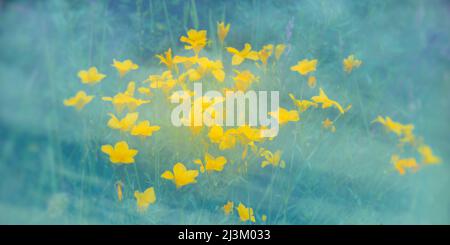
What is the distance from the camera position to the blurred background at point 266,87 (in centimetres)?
152

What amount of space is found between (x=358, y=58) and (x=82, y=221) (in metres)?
1.12

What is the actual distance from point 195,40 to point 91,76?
36 cm

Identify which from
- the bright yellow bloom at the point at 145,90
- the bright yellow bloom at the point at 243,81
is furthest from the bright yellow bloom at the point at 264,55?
the bright yellow bloom at the point at 145,90

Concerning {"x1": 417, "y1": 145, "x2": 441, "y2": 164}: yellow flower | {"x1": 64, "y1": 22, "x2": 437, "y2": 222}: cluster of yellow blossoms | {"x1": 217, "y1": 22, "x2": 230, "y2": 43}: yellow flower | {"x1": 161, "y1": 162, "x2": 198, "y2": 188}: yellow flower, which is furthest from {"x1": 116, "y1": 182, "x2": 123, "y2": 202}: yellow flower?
{"x1": 417, "y1": 145, "x2": 441, "y2": 164}: yellow flower

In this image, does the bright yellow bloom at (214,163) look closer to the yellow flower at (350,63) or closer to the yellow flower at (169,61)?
the yellow flower at (169,61)

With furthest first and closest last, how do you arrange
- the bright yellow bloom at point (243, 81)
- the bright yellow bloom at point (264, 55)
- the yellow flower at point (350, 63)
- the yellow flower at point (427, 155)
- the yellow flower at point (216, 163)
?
the yellow flower at point (427, 155)
the yellow flower at point (350, 63)
the bright yellow bloom at point (264, 55)
the bright yellow bloom at point (243, 81)
the yellow flower at point (216, 163)

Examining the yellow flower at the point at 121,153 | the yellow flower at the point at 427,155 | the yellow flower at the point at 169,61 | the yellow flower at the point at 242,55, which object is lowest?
the yellow flower at the point at 121,153

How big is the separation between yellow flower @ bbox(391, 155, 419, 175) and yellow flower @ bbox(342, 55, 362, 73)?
363mm

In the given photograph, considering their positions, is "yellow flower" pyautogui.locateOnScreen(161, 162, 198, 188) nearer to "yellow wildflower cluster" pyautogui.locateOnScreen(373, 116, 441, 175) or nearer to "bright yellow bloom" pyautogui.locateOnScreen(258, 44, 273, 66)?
"bright yellow bloom" pyautogui.locateOnScreen(258, 44, 273, 66)

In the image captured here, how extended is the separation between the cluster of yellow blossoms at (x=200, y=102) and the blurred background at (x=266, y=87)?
4 cm

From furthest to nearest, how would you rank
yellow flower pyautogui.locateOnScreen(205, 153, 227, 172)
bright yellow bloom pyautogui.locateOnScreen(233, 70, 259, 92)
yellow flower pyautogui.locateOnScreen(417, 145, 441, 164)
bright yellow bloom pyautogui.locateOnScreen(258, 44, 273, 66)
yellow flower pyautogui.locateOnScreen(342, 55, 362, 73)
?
1. yellow flower pyautogui.locateOnScreen(417, 145, 441, 164)
2. yellow flower pyautogui.locateOnScreen(342, 55, 362, 73)
3. bright yellow bloom pyautogui.locateOnScreen(258, 44, 273, 66)
4. bright yellow bloom pyautogui.locateOnScreen(233, 70, 259, 92)
5. yellow flower pyautogui.locateOnScreen(205, 153, 227, 172)

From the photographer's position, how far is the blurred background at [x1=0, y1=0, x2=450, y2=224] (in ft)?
5.00
